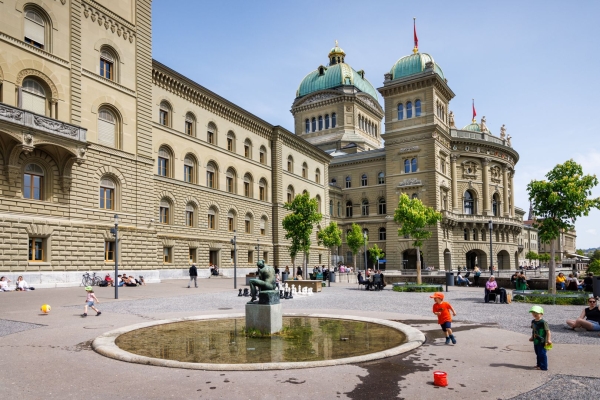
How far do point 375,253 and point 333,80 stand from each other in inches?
1486

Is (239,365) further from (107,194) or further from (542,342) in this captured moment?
(107,194)

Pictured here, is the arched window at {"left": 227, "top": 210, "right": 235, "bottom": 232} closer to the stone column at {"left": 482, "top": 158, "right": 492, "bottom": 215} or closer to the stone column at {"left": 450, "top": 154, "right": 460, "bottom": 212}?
the stone column at {"left": 450, "top": 154, "right": 460, "bottom": 212}

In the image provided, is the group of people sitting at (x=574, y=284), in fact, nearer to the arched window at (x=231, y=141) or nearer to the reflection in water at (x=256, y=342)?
the reflection in water at (x=256, y=342)

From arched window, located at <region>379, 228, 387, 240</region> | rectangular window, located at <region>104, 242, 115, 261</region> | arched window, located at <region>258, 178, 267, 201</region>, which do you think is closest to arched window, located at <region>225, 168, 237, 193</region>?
arched window, located at <region>258, 178, 267, 201</region>

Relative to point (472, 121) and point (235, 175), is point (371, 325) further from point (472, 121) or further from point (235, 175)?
point (472, 121)

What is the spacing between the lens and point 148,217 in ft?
117

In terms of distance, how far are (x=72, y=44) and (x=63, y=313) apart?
2034 cm

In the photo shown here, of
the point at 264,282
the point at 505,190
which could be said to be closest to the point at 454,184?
the point at 505,190

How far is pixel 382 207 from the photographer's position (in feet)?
244

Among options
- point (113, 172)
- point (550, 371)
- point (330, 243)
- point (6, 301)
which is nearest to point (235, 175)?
point (330, 243)

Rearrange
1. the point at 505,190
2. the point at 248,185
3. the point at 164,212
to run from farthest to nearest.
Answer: the point at 505,190 → the point at 248,185 → the point at 164,212

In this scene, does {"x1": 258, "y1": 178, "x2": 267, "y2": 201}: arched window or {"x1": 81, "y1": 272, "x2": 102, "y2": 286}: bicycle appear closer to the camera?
{"x1": 81, "y1": 272, "x2": 102, "y2": 286}: bicycle

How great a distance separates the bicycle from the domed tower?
57.8 metres

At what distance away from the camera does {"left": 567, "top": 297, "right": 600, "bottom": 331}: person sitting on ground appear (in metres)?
13.2
